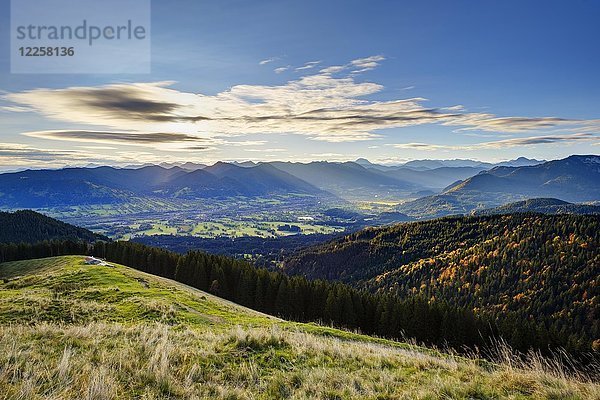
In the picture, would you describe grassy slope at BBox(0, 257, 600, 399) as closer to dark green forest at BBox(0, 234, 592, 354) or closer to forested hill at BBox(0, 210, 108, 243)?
dark green forest at BBox(0, 234, 592, 354)

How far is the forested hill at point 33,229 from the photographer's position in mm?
181450

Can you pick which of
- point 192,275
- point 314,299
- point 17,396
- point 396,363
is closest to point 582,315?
point 314,299

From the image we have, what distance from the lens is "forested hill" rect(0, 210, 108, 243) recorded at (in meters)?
181

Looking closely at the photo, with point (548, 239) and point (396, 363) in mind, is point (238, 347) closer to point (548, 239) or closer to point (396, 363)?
point (396, 363)

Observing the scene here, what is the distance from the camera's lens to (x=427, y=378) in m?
9.55

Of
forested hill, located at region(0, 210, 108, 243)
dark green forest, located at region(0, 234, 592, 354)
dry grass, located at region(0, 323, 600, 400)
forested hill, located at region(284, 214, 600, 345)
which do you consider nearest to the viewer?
dry grass, located at region(0, 323, 600, 400)

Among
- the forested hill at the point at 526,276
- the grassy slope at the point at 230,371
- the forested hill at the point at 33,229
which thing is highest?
the grassy slope at the point at 230,371

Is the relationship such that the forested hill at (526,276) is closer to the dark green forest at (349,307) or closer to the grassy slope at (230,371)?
the dark green forest at (349,307)

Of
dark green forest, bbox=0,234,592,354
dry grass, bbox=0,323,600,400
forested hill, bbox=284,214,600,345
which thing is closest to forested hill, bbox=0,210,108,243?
dark green forest, bbox=0,234,592,354

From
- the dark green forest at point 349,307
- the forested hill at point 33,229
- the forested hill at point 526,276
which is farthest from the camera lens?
the forested hill at point 33,229

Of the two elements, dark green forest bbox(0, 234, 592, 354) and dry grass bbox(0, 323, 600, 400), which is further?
dark green forest bbox(0, 234, 592, 354)

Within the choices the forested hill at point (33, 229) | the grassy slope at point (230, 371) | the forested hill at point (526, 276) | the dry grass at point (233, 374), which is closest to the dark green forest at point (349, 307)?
the grassy slope at point (230, 371)

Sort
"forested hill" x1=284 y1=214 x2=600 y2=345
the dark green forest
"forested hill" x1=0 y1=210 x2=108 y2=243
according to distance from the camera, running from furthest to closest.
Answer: "forested hill" x1=0 y1=210 x2=108 y2=243 → "forested hill" x1=284 y1=214 x2=600 y2=345 → the dark green forest

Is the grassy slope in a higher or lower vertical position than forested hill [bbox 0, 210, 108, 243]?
higher
